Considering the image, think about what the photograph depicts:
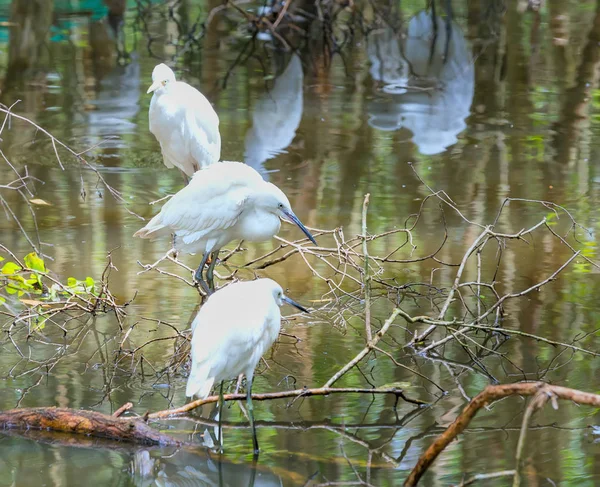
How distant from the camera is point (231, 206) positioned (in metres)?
4.47

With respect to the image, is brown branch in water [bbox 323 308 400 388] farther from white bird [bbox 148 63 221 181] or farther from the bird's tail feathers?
white bird [bbox 148 63 221 181]

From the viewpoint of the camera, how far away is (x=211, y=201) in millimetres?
4512

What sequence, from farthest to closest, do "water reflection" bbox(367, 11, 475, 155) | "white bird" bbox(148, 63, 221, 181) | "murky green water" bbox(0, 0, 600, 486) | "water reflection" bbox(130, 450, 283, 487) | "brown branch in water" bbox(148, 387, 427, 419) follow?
1. "water reflection" bbox(367, 11, 475, 155)
2. "white bird" bbox(148, 63, 221, 181)
3. "brown branch in water" bbox(148, 387, 427, 419)
4. "murky green water" bbox(0, 0, 600, 486)
5. "water reflection" bbox(130, 450, 283, 487)

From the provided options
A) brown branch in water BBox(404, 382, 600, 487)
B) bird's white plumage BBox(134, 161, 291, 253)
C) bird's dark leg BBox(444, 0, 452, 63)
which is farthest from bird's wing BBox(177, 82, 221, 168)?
bird's dark leg BBox(444, 0, 452, 63)

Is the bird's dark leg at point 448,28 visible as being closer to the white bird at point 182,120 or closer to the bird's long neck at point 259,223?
the white bird at point 182,120

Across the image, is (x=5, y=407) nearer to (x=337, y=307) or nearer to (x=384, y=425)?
(x=384, y=425)

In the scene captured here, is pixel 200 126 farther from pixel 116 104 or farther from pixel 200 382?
pixel 116 104

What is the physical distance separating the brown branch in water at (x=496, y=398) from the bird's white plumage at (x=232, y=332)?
76 cm

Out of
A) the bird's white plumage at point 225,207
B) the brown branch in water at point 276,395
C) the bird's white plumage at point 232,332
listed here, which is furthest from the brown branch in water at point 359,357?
the bird's white plumage at point 225,207

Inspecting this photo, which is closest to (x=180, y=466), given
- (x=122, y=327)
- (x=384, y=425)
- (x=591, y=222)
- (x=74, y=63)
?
(x=384, y=425)

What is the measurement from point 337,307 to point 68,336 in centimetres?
134

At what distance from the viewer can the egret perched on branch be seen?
344 cm

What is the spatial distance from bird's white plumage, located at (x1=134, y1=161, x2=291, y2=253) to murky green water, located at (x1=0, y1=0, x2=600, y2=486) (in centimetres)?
48

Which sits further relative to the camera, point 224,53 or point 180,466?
point 224,53
